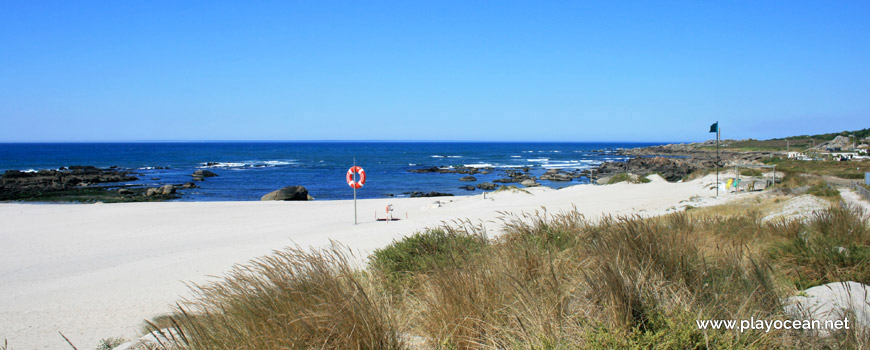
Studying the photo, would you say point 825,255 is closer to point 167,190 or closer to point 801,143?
point 167,190

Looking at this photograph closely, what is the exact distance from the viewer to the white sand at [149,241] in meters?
7.71

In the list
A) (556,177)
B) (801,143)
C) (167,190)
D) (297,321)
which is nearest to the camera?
(297,321)

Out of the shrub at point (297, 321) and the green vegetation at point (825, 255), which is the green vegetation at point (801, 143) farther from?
the shrub at point (297, 321)

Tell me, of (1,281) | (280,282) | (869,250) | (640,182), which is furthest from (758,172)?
(1,281)

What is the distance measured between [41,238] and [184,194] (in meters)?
20.7

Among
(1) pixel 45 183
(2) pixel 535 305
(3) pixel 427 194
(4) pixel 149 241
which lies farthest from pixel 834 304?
(1) pixel 45 183

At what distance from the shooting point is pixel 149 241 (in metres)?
15.6

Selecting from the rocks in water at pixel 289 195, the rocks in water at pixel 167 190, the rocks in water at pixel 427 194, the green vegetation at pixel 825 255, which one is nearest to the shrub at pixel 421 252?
the green vegetation at pixel 825 255

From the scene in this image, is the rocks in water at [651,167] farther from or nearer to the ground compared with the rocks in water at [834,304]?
nearer to the ground

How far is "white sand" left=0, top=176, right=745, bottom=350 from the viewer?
771 cm

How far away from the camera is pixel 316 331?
3.11 meters

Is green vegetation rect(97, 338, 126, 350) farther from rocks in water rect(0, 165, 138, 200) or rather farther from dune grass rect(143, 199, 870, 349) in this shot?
rocks in water rect(0, 165, 138, 200)

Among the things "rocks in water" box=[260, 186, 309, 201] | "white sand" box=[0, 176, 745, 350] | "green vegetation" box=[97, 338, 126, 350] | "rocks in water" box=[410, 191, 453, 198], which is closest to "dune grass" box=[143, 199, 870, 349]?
"green vegetation" box=[97, 338, 126, 350]

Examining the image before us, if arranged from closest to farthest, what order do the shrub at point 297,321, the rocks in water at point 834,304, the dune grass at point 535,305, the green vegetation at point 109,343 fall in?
the dune grass at point 535,305 < the shrub at point 297,321 < the rocks in water at point 834,304 < the green vegetation at point 109,343
